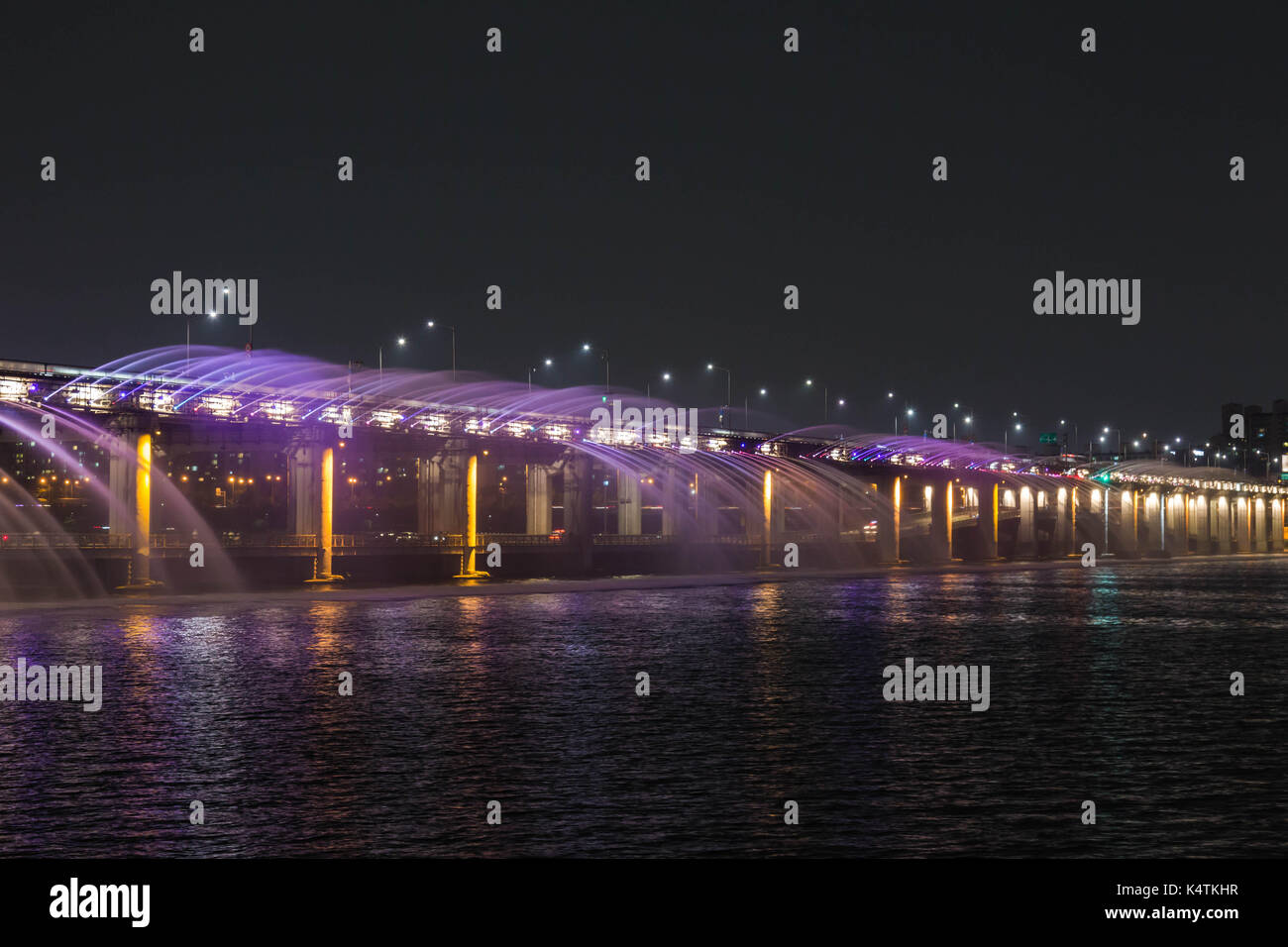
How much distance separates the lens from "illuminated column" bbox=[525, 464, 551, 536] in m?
159

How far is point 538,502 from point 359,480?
4652cm

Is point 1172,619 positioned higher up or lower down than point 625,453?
lower down

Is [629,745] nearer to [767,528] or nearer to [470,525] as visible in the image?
[470,525]

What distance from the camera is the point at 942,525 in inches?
6993

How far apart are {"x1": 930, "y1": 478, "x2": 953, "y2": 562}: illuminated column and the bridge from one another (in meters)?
0.37

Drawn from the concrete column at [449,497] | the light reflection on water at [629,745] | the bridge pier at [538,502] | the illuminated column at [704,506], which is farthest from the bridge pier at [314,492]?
the illuminated column at [704,506]

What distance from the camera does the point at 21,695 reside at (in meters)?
31.4

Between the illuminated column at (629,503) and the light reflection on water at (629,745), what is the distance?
385ft

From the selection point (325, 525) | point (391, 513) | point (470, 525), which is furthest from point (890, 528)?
point (325, 525)

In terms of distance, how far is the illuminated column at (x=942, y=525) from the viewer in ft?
569
